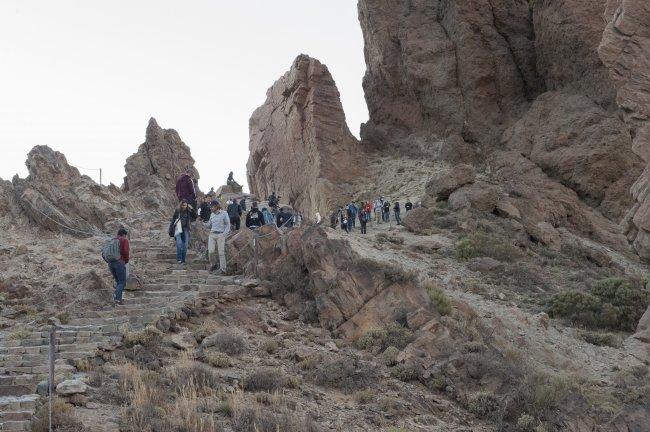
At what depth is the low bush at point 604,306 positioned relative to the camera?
2042cm

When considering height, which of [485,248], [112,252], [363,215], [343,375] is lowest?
[343,375]

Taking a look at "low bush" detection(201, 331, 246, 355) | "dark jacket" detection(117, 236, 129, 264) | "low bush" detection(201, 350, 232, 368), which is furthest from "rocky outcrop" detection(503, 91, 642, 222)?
"low bush" detection(201, 350, 232, 368)

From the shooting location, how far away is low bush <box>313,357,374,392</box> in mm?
12000

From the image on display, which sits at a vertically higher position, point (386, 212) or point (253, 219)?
point (386, 212)

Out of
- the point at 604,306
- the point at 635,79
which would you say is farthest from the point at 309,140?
A: the point at 635,79

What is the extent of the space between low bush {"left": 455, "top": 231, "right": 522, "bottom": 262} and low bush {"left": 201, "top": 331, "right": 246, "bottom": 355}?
13606 millimetres

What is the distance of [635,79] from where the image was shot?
17.5 m

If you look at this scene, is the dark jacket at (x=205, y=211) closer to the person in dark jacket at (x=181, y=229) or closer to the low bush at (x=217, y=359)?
the person in dark jacket at (x=181, y=229)

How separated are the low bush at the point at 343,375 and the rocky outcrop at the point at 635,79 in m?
8.18

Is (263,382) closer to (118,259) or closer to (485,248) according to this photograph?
(118,259)

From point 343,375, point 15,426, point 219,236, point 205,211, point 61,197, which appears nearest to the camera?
point 15,426

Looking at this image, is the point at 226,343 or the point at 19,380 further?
the point at 226,343

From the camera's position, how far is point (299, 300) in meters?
15.8

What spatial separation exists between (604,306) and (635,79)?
7.00 metres
